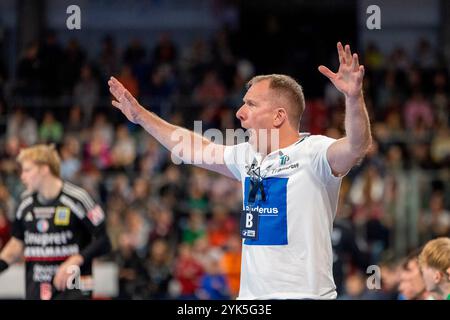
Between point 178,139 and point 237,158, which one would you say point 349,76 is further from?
point 178,139

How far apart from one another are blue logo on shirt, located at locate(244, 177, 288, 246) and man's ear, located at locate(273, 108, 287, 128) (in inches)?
13.3

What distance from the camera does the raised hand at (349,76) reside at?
482 centimetres

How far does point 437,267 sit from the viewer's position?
251 inches

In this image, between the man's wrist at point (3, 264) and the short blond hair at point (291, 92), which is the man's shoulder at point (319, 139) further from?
the man's wrist at point (3, 264)

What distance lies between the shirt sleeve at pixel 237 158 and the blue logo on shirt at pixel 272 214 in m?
0.33

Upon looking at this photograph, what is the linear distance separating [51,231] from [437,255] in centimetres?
341

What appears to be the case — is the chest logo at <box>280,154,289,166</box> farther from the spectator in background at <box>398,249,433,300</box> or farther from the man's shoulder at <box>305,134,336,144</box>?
the spectator in background at <box>398,249,433,300</box>

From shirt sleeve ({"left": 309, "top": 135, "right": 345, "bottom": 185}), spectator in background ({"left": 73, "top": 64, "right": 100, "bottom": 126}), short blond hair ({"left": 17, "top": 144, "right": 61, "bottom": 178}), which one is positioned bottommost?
shirt sleeve ({"left": 309, "top": 135, "right": 345, "bottom": 185})

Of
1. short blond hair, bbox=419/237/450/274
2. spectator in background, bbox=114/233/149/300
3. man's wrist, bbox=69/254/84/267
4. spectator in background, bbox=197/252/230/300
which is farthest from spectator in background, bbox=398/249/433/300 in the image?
spectator in background, bbox=114/233/149/300

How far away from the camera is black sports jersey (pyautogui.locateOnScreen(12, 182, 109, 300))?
799 centimetres

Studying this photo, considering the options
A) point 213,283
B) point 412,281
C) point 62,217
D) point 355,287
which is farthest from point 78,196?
point 213,283

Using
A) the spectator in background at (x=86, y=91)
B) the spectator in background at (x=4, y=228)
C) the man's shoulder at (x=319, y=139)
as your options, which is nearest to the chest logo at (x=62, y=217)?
the man's shoulder at (x=319, y=139)

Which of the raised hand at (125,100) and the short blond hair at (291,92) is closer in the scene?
the short blond hair at (291,92)

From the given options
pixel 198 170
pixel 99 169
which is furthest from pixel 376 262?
pixel 99 169
